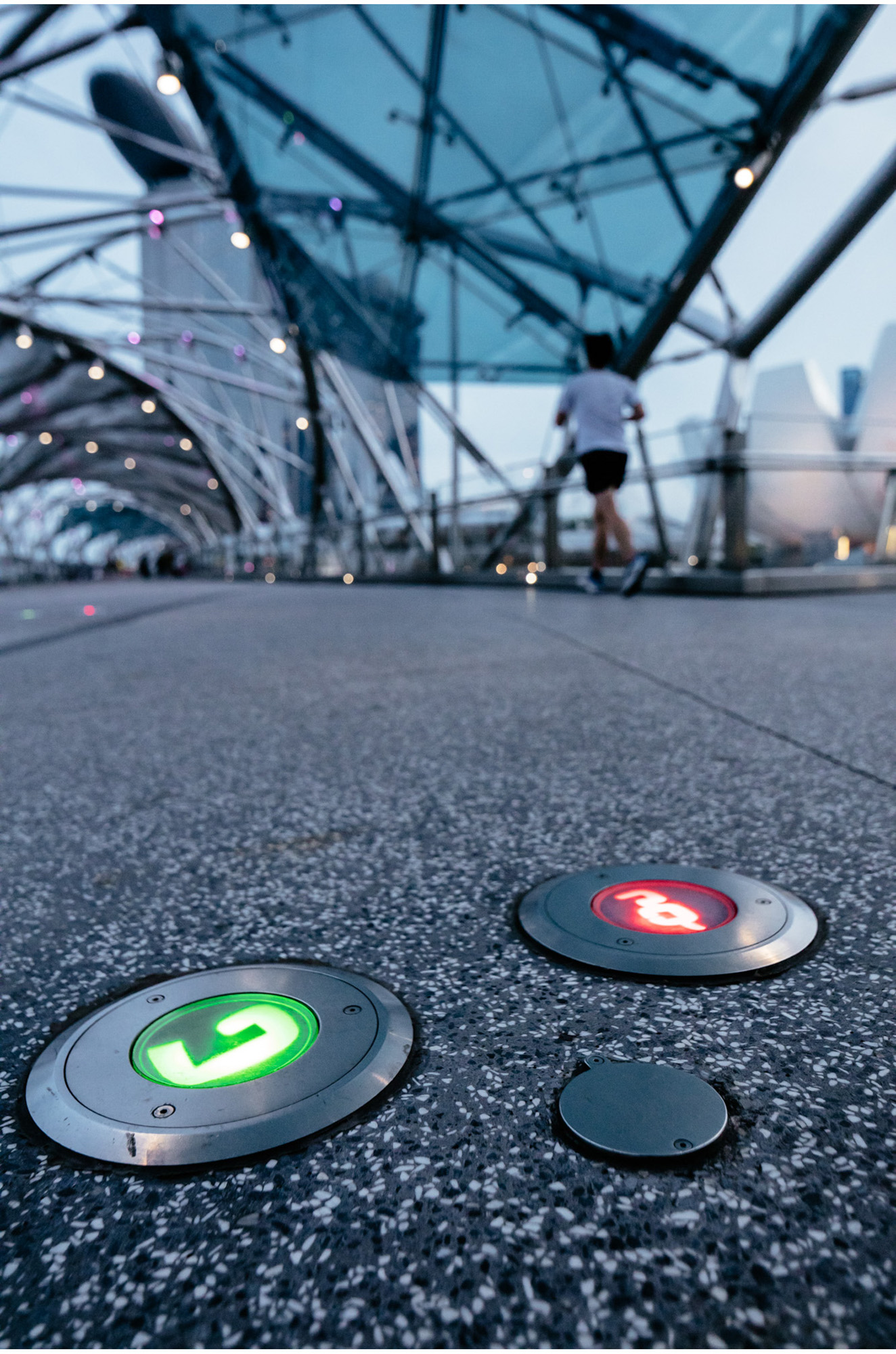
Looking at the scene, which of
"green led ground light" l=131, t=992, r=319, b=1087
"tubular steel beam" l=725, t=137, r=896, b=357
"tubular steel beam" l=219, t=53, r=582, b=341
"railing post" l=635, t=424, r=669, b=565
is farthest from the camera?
"tubular steel beam" l=219, t=53, r=582, b=341

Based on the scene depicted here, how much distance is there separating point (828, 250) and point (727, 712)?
12.1 meters

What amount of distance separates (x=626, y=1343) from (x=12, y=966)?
0.85 meters

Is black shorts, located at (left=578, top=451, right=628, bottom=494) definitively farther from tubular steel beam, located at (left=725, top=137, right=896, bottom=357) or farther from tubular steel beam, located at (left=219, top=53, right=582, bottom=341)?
tubular steel beam, located at (left=219, top=53, right=582, bottom=341)

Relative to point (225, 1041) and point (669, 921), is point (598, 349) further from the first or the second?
point (225, 1041)

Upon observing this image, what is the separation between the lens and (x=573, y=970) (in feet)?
3.26

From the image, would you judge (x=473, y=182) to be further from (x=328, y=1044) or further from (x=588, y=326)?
(x=328, y=1044)

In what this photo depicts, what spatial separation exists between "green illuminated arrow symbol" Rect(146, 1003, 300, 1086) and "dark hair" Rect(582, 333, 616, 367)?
22.3ft

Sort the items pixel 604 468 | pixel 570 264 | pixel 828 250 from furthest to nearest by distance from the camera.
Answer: pixel 570 264, pixel 828 250, pixel 604 468

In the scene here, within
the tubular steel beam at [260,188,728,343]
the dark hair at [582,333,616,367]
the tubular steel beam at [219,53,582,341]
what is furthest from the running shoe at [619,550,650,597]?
the tubular steel beam at [219,53,582,341]

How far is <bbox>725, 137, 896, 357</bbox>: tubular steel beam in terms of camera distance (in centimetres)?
1091

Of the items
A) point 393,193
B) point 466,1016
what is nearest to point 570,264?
point 393,193

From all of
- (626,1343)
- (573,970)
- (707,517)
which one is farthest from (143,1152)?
(707,517)

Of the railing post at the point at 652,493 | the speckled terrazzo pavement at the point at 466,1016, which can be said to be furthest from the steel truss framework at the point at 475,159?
the speckled terrazzo pavement at the point at 466,1016

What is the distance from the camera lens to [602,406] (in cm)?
706
